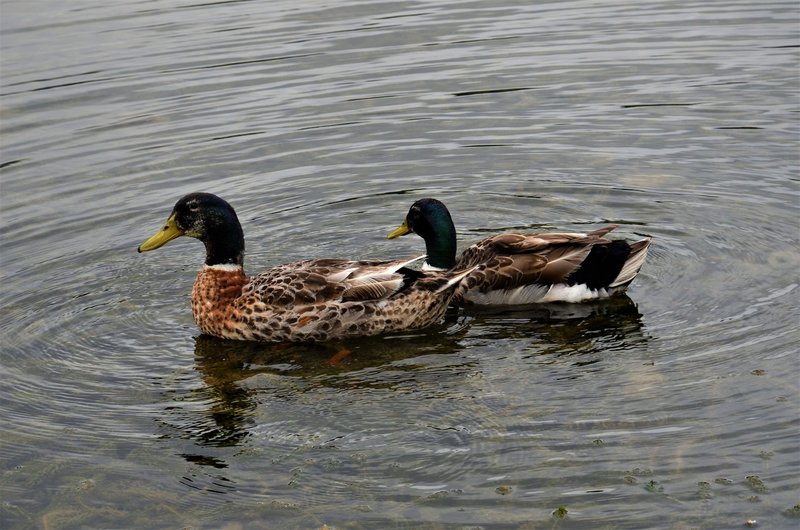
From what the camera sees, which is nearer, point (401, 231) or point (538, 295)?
point (538, 295)

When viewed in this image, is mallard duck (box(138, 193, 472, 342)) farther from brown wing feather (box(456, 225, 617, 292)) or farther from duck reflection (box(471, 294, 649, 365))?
duck reflection (box(471, 294, 649, 365))

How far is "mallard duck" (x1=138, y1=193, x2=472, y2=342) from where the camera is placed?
961 cm

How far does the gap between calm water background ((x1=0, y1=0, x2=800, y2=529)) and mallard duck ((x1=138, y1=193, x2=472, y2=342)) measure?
213 mm

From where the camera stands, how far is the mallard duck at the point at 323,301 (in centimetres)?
961

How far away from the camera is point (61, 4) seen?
20844 mm

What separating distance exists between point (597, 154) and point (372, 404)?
601 centimetres

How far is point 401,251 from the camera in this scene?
11.4m

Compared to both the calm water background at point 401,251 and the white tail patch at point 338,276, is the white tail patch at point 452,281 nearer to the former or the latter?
the calm water background at point 401,251

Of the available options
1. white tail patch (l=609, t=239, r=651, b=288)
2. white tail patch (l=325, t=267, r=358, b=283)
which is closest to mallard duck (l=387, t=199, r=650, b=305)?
white tail patch (l=609, t=239, r=651, b=288)

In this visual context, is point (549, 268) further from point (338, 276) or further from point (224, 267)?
point (224, 267)

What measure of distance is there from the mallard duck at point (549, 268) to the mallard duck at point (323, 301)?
429 mm

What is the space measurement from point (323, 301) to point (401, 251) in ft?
6.29

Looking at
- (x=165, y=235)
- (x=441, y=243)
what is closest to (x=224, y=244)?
(x=165, y=235)

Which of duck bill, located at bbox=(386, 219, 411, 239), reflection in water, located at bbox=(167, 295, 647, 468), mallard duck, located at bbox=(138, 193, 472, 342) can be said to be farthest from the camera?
duck bill, located at bbox=(386, 219, 411, 239)
